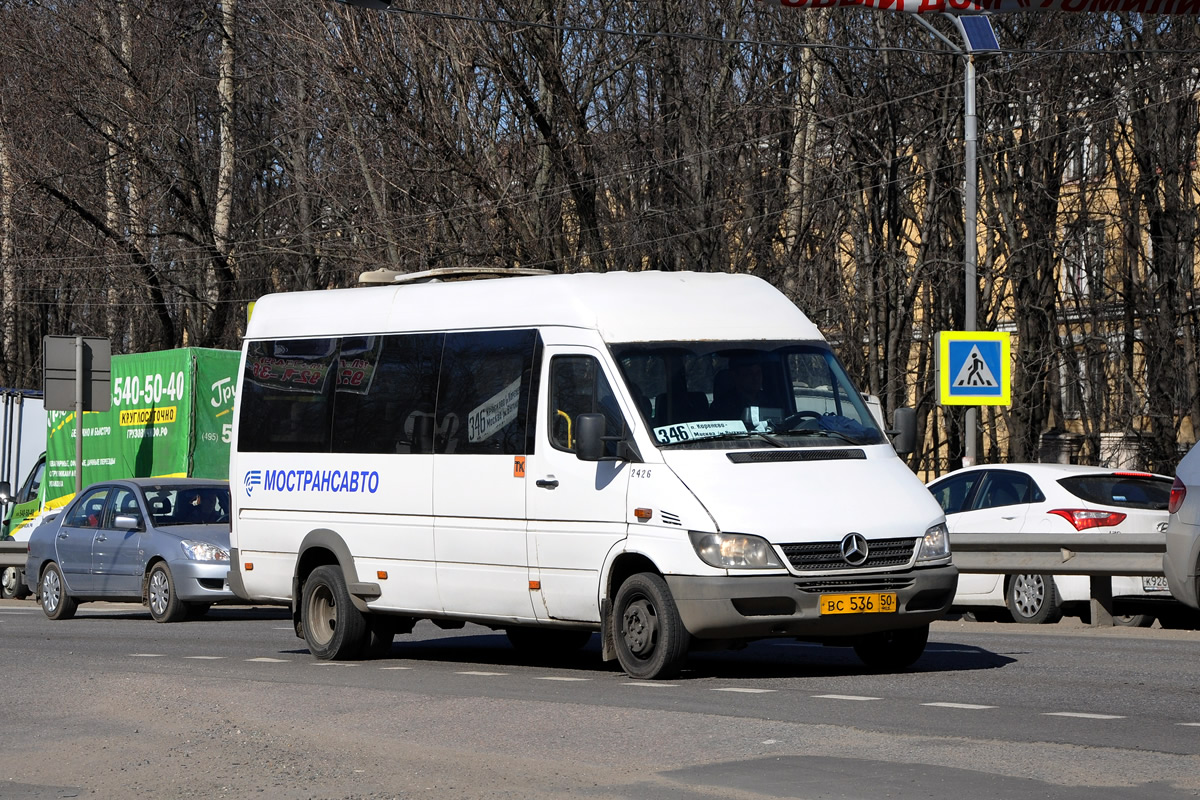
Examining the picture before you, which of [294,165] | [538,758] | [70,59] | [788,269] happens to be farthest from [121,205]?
[538,758]

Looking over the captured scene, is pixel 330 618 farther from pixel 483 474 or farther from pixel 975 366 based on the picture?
pixel 975 366

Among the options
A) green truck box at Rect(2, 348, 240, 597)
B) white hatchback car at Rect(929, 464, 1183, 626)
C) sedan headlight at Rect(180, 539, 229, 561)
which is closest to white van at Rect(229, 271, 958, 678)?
white hatchback car at Rect(929, 464, 1183, 626)

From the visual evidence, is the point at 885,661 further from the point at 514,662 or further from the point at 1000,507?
the point at 1000,507

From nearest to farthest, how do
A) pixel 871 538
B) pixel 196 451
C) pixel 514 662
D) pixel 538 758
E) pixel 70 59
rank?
pixel 538 758
pixel 871 538
pixel 514 662
pixel 196 451
pixel 70 59

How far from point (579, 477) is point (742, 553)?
1.40 meters

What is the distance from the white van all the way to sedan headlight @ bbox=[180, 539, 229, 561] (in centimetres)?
569

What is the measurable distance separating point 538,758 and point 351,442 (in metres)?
5.58

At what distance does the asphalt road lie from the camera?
7.83 meters

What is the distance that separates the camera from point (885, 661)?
12.1m

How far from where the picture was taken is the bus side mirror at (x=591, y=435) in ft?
38.2

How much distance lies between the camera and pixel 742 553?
1108cm

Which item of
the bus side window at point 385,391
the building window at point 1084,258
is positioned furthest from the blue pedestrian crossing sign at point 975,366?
the building window at point 1084,258

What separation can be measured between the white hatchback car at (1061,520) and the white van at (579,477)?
505cm

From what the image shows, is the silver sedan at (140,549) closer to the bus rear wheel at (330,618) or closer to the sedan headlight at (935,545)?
the bus rear wheel at (330,618)
